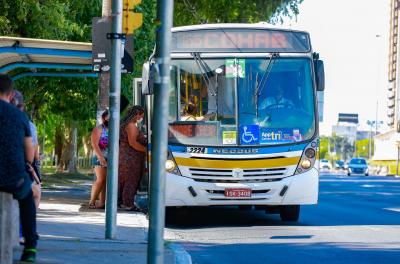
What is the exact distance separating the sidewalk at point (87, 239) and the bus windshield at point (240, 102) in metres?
1.88

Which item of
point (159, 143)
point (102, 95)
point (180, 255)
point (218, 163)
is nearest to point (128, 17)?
point (180, 255)

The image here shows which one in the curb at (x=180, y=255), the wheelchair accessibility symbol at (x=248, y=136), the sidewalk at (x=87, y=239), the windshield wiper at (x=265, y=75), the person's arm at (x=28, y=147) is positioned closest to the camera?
the person's arm at (x=28, y=147)

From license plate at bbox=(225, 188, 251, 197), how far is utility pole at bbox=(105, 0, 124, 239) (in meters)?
4.10

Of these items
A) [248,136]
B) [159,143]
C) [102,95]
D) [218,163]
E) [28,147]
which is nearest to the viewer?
[159,143]

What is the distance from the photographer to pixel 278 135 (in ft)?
58.3

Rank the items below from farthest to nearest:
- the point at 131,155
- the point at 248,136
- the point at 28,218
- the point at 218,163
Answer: the point at 131,155 → the point at 248,136 → the point at 218,163 → the point at 28,218

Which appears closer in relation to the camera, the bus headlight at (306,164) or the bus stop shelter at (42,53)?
the bus stop shelter at (42,53)

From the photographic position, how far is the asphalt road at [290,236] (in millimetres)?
12836

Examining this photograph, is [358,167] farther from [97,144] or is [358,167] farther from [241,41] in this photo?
[241,41]

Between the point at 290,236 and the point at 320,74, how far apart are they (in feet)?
10.9

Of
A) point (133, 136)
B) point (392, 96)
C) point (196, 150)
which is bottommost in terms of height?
point (196, 150)

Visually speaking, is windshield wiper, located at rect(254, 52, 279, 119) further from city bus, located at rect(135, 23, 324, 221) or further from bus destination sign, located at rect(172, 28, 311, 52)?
bus destination sign, located at rect(172, 28, 311, 52)

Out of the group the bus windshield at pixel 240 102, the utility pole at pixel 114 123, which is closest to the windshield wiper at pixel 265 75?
the bus windshield at pixel 240 102

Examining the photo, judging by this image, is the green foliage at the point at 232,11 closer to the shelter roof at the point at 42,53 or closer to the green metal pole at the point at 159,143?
the shelter roof at the point at 42,53
